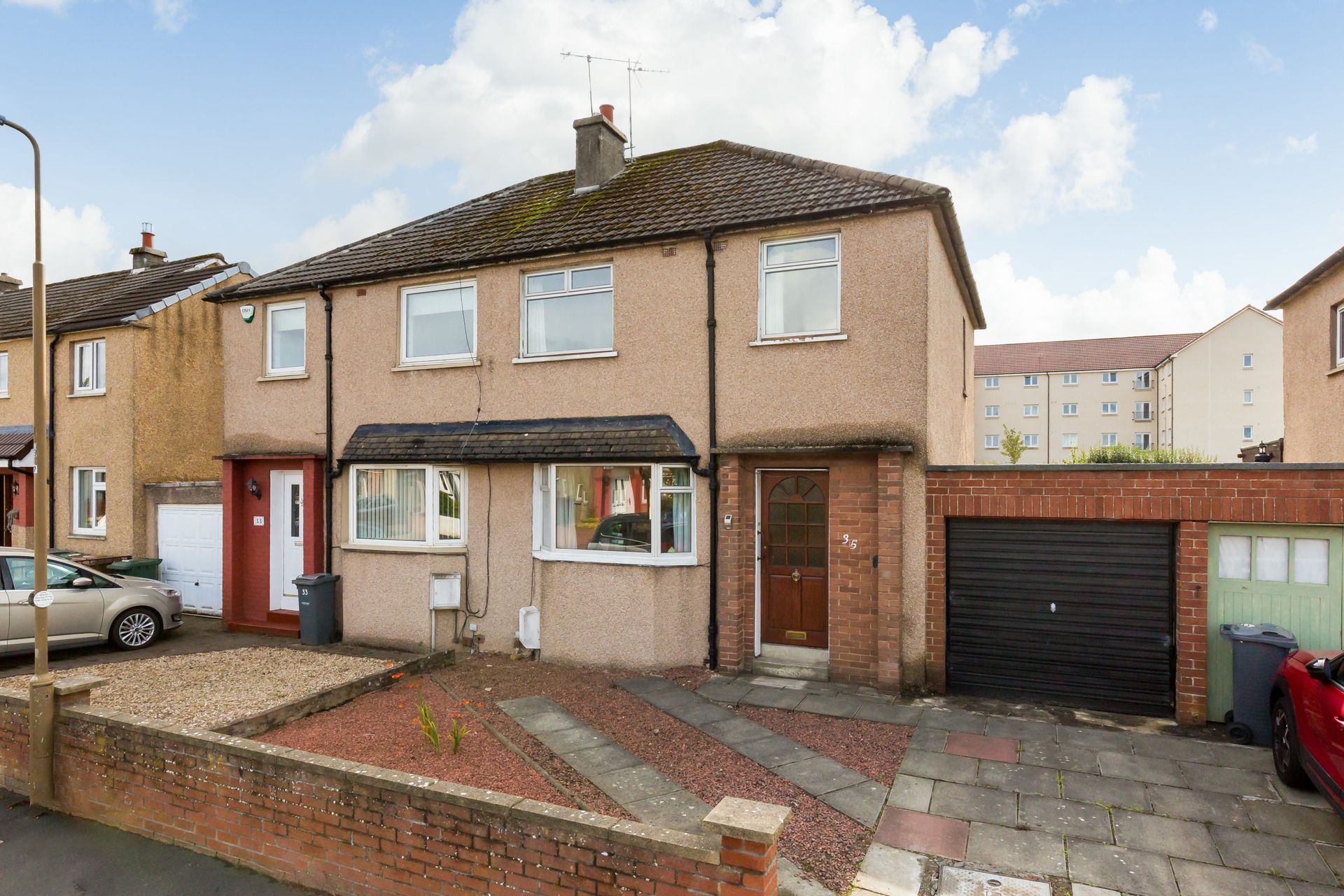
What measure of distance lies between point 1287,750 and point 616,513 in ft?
21.4

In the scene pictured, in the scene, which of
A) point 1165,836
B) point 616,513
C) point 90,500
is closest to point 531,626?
point 616,513

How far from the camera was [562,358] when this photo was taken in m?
9.25

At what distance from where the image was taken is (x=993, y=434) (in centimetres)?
5491

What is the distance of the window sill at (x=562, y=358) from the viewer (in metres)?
9.01

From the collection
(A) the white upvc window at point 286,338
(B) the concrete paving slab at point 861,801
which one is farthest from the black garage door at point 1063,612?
(A) the white upvc window at point 286,338

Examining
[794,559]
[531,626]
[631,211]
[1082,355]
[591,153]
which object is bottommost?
[531,626]

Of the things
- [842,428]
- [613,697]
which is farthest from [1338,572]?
[613,697]

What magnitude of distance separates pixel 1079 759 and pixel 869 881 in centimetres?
273

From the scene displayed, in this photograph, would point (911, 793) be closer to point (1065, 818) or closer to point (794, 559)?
point (1065, 818)

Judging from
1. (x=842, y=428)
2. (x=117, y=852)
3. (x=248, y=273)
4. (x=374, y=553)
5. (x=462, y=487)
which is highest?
(x=248, y=273)

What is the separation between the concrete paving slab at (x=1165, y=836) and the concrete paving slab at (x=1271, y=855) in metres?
0.07

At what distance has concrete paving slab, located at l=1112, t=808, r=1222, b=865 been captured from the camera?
179 inches

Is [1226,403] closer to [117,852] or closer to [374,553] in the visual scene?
[374,553]

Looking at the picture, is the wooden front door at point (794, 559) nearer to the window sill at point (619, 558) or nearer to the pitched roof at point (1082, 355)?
the window sill at point (619, 558)
